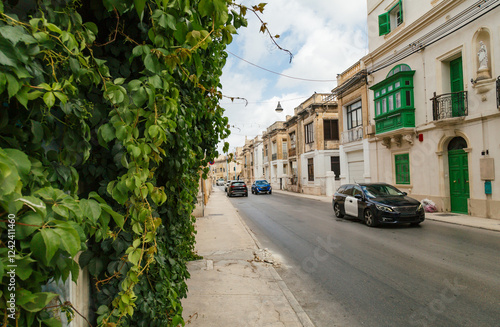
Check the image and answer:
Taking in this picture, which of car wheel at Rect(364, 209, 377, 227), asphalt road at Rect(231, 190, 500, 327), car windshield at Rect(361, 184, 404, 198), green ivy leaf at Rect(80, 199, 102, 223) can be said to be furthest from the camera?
car windshield at Rect(361, 184, 404, 198)

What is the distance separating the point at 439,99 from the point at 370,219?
7.41 m

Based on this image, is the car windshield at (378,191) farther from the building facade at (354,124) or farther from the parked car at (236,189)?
the parked car at (236,189)

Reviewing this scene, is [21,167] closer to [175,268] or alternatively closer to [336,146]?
[175,268]

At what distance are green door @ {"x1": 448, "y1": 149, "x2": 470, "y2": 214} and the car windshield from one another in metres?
4.10

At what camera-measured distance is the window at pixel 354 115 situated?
2248 cm

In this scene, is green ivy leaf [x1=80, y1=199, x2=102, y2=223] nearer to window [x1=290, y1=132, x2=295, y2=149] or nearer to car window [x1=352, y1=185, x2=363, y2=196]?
car window [x1=352, y1=185, x2=363, y2=196]

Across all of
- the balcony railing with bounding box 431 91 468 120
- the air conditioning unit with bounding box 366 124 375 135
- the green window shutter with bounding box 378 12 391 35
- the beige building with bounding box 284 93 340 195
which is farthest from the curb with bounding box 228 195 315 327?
the beige building with bounding box 284 93 340 195

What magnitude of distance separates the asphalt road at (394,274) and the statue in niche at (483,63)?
242 inches

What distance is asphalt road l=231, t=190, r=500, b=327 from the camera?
13.3ft

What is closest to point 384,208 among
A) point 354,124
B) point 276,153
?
point 354,124

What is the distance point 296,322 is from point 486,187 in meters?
11.9

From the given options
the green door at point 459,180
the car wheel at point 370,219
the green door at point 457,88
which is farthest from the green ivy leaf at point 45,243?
the green door at point 459,180

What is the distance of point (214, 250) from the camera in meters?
7.61

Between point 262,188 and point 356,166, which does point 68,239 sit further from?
point 262,188
